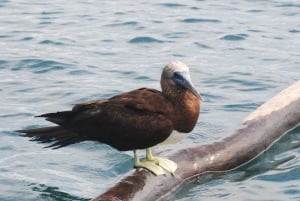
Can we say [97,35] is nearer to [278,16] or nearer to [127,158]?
[278,16]

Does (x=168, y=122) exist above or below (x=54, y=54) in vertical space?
above

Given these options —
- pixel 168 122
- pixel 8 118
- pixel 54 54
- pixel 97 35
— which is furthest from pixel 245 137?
pixel 97 35

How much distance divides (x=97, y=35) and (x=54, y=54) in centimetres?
135

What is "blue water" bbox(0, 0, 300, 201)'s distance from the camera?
27.3 feet

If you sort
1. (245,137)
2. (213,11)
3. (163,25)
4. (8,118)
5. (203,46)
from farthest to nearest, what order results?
(213,11), (163,25), (203,46), (8,118), (245,137)

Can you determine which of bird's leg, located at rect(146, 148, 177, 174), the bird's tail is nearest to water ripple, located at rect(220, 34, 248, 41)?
bird's leg, located at rect(146, 148, 177, 174)

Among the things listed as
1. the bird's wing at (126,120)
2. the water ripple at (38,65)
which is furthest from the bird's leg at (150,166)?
the water ripple at (38,65)

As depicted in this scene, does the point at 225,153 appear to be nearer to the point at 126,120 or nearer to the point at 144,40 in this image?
the point at 126,120

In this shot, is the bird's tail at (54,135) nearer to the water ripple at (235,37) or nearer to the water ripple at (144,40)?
the water ripple at (144,40)

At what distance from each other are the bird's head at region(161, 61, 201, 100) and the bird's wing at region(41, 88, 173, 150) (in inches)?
5.1

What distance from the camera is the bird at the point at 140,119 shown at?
7.30 m

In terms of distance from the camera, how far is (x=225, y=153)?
7.91 m

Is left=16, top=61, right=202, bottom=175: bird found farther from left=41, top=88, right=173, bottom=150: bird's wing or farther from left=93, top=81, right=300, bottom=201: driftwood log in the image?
left=93, top=81, right=300, bottom=201: driftwood log

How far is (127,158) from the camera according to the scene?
907cm
